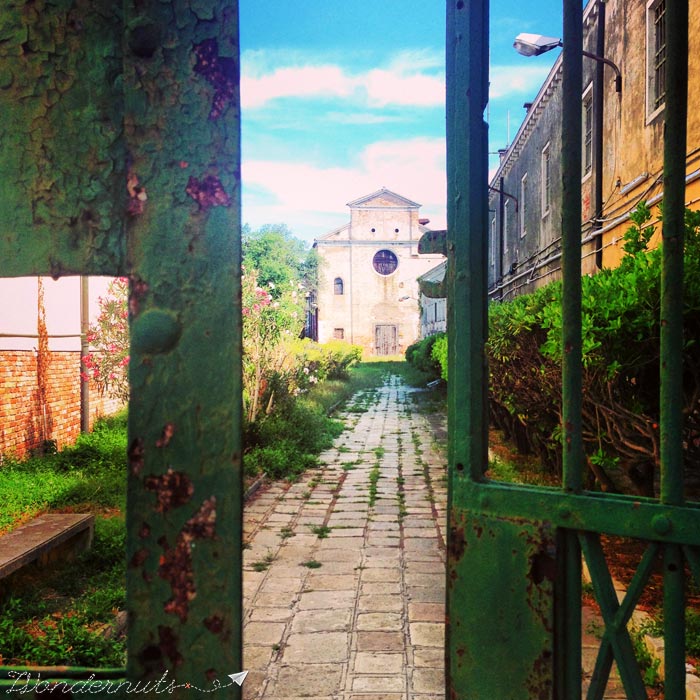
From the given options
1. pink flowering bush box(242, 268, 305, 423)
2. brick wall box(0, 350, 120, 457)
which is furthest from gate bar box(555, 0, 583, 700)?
pink flowering bush box(242, 268, 305, 423)

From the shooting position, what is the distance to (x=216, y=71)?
890mm

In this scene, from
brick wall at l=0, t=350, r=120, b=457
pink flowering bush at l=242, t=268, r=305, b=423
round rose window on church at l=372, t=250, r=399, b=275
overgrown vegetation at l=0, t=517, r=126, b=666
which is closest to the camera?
overgrown vegetation at l=0, t=517, r=126, b=666

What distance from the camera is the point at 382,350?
38.8m

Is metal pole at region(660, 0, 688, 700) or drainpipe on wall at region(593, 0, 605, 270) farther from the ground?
drainpipe on wall at region(593, 0, 605, 270)

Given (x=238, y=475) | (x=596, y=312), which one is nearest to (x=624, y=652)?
(x=238, y=475)

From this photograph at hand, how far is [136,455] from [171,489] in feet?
0.22

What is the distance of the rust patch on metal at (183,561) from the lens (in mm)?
885

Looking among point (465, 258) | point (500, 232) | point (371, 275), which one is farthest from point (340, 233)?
point (465, 258)

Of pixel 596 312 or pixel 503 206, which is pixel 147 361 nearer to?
pixel 596 312

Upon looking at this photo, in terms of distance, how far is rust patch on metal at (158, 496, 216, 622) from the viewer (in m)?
0.89

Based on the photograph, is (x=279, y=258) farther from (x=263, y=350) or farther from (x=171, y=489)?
(x=171, y=489)

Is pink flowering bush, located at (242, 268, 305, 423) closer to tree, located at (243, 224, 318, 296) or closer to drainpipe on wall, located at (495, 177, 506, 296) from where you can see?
drainpipe on wall, located at (495, 177, 506, 296)

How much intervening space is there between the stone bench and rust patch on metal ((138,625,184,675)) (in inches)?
120

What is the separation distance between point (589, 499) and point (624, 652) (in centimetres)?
24
